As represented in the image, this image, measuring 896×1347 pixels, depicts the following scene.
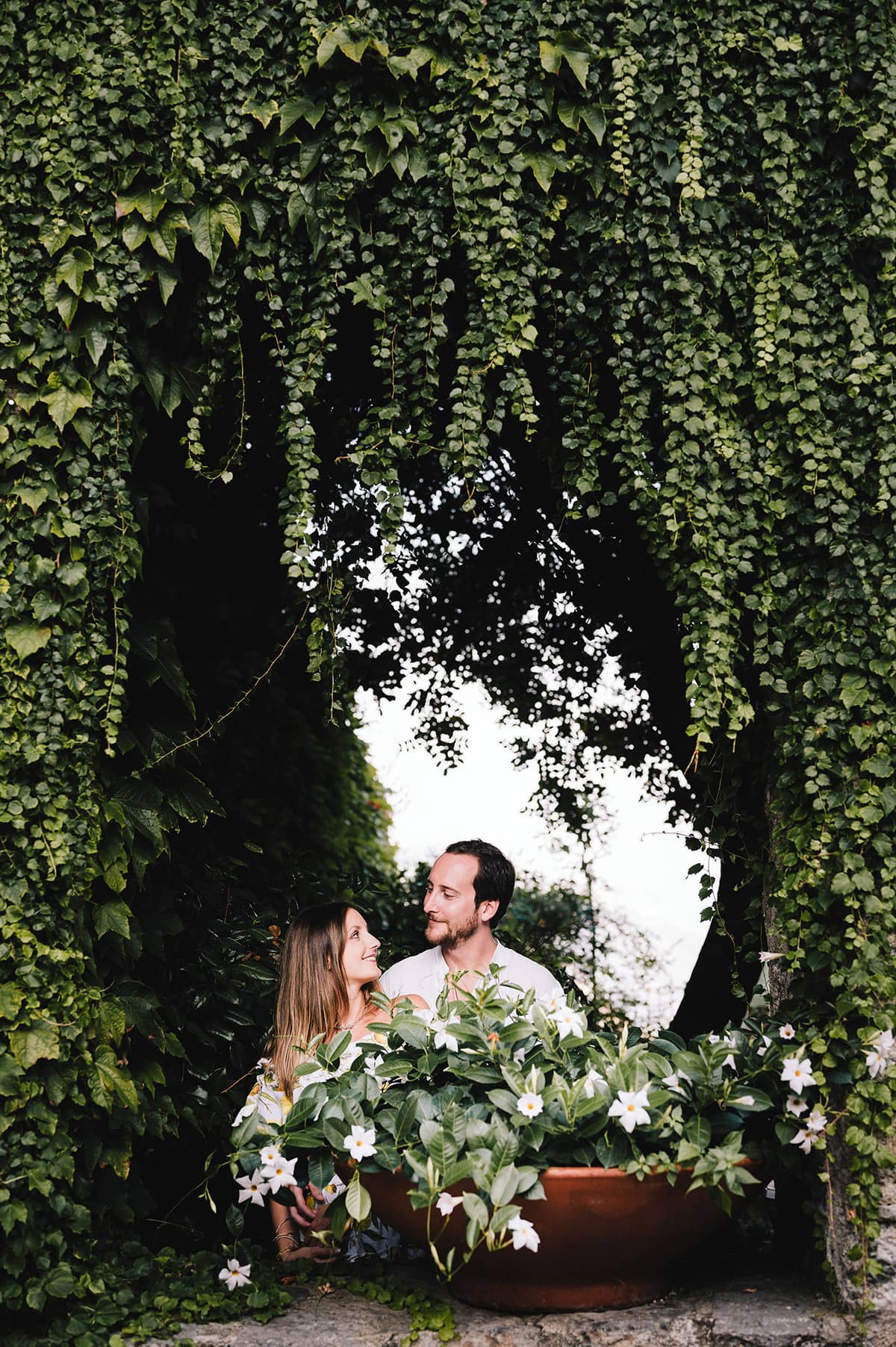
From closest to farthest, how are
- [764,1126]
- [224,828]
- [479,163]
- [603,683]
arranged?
[764,1126]
[479,163]
[224,828]
[603,683]

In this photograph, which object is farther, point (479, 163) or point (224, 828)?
point (224, 828)

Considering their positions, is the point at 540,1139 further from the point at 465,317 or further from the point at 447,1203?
the point at 465,317

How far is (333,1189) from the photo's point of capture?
8.37ft

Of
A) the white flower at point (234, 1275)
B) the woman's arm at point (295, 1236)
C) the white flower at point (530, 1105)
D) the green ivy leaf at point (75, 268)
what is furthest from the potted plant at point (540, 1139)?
the green ivy leaf at point (75, 268)

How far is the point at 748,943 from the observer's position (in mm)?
2822

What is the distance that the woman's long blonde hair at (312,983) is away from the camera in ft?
10.3

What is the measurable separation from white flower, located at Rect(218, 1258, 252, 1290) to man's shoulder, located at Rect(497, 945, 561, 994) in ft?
3.90

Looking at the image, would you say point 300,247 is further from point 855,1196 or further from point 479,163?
point 855,1196

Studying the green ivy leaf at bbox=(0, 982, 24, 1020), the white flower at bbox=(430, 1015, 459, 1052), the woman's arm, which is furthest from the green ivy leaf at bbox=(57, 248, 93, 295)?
the woman's arm

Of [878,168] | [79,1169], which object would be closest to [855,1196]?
[79,1169]

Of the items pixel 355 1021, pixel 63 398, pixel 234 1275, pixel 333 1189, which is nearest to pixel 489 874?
pixel 355 1021

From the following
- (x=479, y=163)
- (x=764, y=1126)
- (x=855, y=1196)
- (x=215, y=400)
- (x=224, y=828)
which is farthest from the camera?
(x=224, y=828)

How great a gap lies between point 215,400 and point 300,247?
0.47m

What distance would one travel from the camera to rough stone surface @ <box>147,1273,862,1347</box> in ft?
7.73
